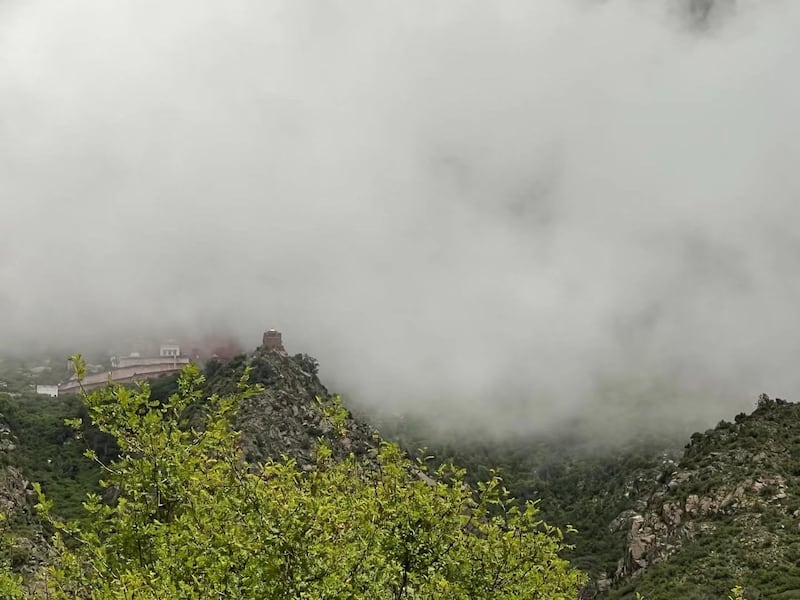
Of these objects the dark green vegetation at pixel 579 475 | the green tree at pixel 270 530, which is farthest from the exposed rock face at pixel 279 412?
the green tree at pixel 270 530

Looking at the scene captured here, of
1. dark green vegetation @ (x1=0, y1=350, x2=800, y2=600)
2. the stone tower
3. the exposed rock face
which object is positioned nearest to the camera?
Answer: dark green vegetation @ (x1=0, y1=350, x2=800, y2=600)

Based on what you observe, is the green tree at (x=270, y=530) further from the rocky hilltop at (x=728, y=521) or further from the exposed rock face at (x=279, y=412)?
the exposed rock face at (x=279, y=412)

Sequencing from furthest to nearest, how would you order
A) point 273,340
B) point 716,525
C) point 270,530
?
point 273,340 → point 716,525 → point 270,530

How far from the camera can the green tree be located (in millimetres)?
15320

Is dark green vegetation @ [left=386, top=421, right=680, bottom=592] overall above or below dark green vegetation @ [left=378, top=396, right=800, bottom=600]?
above

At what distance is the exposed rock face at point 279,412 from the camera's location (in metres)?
79.2

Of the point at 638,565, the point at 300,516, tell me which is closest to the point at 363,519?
the point at 300,516

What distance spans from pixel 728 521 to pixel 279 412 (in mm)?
52182

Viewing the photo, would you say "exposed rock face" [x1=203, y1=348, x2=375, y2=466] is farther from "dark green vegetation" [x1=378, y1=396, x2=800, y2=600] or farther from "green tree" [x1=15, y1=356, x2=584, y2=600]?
"green tree" [x1=15, y1=356, x2=584, y2=600]

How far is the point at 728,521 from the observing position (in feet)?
197

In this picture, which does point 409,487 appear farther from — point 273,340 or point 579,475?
point 579,475

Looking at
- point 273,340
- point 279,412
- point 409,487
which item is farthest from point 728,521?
point 273,340

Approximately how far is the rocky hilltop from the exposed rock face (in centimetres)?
2572

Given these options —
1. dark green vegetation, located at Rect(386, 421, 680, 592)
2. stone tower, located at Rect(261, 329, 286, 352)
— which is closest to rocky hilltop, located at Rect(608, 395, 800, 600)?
dark green vegetation, located at Rect(386, 421, 680, 592)
